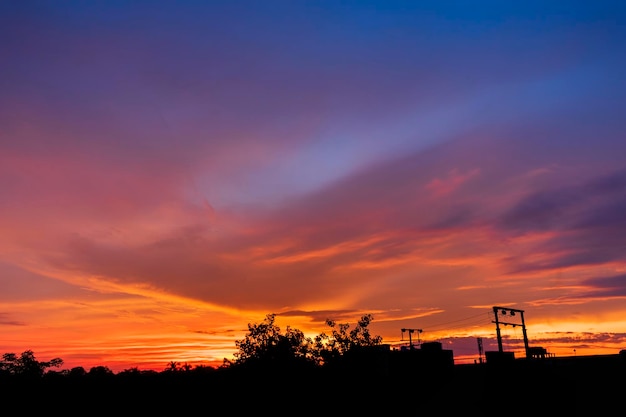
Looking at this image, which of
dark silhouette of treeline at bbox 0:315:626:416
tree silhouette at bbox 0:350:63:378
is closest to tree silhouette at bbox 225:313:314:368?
dark silhouette of treeline at bbox 0:315:626:416

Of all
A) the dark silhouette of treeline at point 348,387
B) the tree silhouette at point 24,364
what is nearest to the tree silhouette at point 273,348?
the dark silhouette of treeline at point 348,387

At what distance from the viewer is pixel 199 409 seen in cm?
5772

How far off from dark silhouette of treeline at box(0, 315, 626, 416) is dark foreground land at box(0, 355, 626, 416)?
10cm

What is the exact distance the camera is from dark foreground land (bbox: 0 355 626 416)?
43.3 meters

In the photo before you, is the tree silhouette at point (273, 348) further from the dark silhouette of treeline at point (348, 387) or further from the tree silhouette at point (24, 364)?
the tree silhouette at point (24, 364)

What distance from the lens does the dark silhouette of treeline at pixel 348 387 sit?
43.8 meters

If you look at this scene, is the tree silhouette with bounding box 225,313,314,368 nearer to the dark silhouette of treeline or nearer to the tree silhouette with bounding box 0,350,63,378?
the dark silhouette of treeline

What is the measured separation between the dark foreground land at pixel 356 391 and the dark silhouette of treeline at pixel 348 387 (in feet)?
0.34

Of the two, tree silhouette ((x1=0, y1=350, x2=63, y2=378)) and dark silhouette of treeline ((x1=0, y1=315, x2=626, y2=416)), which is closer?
dark silhouette of treeline ((x1=0, y1=315, x2=626, y2=416))

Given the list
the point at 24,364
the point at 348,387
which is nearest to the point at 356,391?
the point at 348,387

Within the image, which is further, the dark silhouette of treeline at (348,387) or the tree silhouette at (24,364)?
the tree silhouette at (24,364)

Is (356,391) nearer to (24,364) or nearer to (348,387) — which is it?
(348,387)

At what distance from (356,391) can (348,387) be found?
1.18 m

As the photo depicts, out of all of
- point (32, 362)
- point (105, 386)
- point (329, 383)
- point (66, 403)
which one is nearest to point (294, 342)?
point (329, 383)
